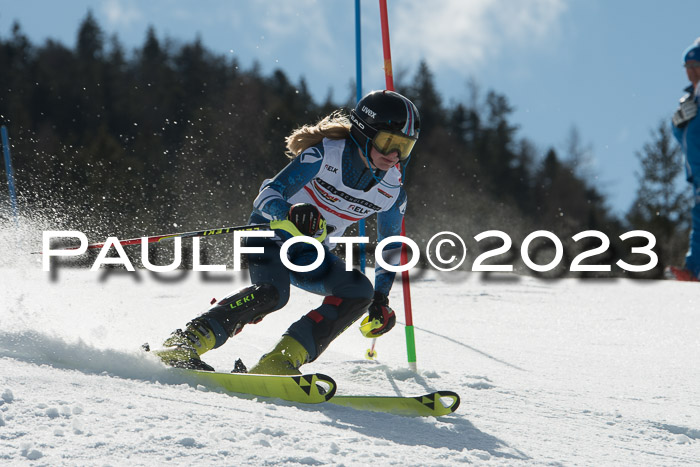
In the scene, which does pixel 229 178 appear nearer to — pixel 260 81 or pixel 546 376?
pixel 260 81

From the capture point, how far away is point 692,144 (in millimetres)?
1678

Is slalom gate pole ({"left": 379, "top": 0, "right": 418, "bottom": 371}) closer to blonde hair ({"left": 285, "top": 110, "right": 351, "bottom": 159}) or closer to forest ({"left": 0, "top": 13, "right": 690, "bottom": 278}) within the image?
blonde hair ({"left": 285, "top": 110, "right": 351, "bottom": 159})

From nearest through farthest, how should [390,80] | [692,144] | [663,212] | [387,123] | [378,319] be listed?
[692,144] < [387,123] < [378,319] < [390,80] < [663,212]

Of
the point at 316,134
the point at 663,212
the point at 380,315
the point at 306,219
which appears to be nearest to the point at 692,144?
the point at 306,219

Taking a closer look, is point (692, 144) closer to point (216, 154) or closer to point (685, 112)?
point (685, 112)

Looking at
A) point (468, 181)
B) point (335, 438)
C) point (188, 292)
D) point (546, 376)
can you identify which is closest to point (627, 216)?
point (468, 181)

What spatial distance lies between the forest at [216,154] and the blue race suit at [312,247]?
16.6 m

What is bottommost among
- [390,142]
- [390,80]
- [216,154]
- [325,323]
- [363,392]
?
[363,392]

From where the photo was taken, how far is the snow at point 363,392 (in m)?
1.73

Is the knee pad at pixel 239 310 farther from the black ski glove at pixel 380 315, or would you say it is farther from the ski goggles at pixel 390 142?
the ski goggles at pixel 390 142

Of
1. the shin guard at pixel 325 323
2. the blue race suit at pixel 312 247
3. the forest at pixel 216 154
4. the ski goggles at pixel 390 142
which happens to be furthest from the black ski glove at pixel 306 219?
the forest at pixel 216 154

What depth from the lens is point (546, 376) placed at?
12.3 ft

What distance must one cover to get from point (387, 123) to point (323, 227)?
622 millimetres

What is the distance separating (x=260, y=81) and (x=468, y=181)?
15.0 m
